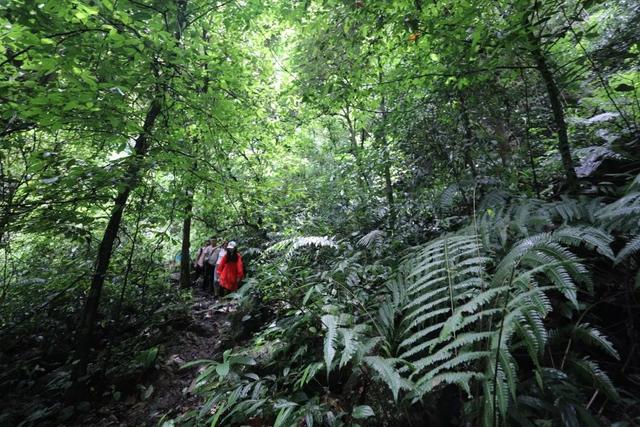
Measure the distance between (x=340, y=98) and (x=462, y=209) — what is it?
7.62 feet

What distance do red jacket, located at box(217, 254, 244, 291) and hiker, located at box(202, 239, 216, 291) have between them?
2.14 meters

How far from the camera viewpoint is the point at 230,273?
8055mm

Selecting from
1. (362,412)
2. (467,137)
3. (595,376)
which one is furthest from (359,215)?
(595,376)

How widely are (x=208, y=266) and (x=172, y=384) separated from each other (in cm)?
519

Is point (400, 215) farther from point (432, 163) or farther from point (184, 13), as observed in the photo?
point (184, 13)

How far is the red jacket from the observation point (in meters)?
8.01

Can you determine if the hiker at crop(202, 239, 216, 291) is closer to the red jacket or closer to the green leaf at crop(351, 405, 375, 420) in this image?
the red jacket

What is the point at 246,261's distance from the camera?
933cm

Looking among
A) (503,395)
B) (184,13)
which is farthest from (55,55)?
(503,395)

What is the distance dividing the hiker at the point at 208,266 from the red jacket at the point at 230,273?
Answer: 214 centimetres

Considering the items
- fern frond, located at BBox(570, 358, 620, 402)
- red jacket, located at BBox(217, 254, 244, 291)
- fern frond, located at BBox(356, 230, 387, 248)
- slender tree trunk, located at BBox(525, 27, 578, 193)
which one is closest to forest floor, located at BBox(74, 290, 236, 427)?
red jacket, located at BBox(217, 254, 244, 291)

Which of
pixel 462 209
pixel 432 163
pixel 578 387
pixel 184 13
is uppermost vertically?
pixel 184 13

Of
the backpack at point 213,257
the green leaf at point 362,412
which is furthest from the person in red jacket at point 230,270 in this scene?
the green leaf at point 362,412

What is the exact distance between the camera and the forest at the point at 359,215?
197cm
